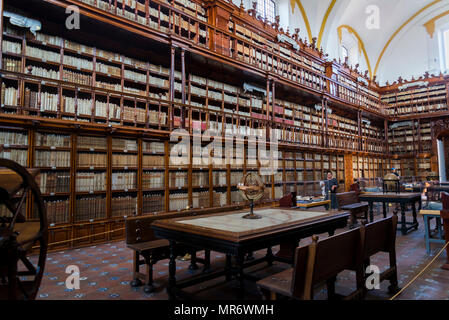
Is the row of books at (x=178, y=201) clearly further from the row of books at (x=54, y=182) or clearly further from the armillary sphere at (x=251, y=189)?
the armillary sphere at (x=251, y=189)

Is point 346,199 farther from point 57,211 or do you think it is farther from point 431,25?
point 431,25

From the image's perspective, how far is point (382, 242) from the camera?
2.51m

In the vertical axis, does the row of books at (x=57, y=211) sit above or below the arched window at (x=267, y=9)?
below

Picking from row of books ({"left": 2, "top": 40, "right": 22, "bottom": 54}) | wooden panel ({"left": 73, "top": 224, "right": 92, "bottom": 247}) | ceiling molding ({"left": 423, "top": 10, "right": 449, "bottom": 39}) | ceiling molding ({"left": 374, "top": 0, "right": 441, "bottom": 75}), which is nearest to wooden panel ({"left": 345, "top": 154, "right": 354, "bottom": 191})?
ceiling molding ({"left": 374, "top": 0, "right": 441, "bottom": 75})

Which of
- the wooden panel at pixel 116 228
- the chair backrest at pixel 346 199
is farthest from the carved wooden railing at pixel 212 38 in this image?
the chair backrest at pixel 346 199

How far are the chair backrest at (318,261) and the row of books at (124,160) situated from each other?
162 inches

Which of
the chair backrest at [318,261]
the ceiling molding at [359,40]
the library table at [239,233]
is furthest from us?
the ceiling molding at [359,40]

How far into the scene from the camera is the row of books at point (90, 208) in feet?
14.8

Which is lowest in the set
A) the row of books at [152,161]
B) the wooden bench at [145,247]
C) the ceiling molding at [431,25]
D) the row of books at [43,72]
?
the wooden bench at [145,247]

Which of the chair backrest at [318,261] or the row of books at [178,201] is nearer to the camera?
the chair backrest at [318,261]

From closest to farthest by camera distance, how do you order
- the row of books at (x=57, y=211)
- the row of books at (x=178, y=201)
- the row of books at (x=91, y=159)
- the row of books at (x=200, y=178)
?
the row of books at (x=57, y=211) → the row of books at (x=91, y=159) → the row of books at (x=178, y=201) → the row of books at (x=200, y=178)

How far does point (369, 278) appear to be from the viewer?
241 centimetres
